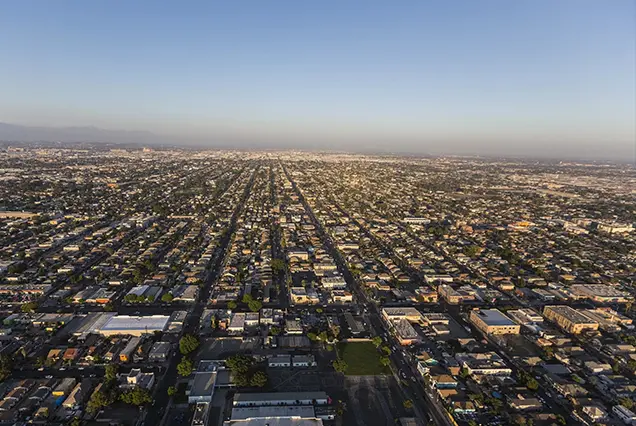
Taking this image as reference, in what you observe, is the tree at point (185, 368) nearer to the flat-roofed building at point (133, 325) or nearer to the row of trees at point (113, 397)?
the row of trees at point (113, 397)

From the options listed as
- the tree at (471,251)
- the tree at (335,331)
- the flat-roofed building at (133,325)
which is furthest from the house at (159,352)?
the tree at (471,251)

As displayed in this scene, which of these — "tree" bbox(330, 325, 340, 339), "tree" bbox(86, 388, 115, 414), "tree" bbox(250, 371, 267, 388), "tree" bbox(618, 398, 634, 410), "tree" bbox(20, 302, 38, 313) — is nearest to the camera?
"tree" bbox(86, 388, 115, 414)

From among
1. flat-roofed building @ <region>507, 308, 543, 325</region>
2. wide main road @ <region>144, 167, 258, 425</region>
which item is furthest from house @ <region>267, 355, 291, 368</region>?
flat-roofed building @ <region>507, 308, 543, 325</region>

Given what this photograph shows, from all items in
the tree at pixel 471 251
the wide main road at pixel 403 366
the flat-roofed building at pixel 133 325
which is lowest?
the wide main road at pixel 403 366

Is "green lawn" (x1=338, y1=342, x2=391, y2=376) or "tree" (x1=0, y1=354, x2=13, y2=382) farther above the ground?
"tree" (x1=0, y1=354, x2=13, y2=382)

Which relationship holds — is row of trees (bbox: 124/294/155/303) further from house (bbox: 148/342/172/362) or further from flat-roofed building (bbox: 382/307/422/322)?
flat-roofed building (bbox: 382/307/422/322)

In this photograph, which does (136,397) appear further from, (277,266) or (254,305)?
(277,266)

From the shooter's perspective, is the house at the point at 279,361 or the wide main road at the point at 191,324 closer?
the wide main road at the point at 191,324
